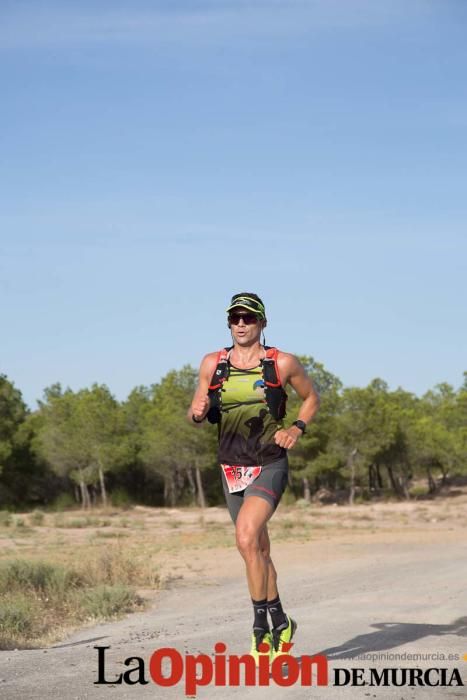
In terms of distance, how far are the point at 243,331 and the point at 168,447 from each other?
56.5 metres

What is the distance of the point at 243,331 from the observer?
23.5 ft

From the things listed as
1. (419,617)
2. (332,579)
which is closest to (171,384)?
(332,579)

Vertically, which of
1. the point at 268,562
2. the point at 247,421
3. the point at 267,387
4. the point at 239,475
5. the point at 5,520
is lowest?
the point at 268,562

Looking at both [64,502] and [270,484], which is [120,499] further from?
[270,484]

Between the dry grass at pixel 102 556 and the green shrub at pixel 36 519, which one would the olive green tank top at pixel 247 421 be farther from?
the green shrub at pixel 36 519

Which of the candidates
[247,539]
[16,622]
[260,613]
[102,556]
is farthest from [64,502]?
[247,539]

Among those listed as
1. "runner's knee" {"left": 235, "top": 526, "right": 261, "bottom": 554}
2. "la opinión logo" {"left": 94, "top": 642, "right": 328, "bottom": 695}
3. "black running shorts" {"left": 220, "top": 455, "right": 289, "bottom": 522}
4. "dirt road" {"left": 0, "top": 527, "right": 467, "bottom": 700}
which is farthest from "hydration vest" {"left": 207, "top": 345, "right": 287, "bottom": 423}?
"dirt road" {"left": 0, "top": 527, "right": 467, "bottom": 700}

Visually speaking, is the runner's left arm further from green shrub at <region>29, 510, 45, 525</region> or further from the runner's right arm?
green shrub at <region>29, 510, 45, 525</region>

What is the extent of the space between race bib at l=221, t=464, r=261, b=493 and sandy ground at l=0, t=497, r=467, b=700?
1355 millimetres

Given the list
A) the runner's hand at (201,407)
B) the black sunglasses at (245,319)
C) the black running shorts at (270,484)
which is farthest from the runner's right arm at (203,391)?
the black running shorts at (270,484)

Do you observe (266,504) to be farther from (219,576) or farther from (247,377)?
(219,576)

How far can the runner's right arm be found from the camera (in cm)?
702

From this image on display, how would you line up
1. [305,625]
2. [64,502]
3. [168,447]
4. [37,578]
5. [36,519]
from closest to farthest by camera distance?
[305,625]
[37,578]
[36,519]
[168,447]
[64,502]

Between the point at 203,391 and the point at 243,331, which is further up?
the point at 243,331
